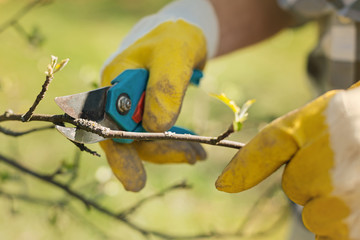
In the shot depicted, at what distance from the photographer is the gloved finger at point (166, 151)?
1.15 m

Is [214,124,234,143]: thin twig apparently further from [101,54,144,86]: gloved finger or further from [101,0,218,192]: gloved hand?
[101,54,144,86]: gloved finger

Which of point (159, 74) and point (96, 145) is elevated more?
point (159, 74)

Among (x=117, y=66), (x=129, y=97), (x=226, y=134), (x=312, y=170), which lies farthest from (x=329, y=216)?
(x=117, y=66)

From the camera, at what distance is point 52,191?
105 inches

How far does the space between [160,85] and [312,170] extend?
1.53ft

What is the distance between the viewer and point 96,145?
280 centimetres

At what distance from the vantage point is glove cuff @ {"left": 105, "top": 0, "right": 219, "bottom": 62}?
1.32m

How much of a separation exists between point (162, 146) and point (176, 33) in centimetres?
35

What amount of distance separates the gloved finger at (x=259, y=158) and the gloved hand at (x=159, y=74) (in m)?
0.28

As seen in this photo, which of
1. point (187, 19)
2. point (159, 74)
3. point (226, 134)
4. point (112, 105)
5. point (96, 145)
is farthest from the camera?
point (96, 145)

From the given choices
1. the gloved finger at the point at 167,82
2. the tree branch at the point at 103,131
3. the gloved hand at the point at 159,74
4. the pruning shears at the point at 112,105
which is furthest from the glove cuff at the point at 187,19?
the tree branch at the point at 103,131

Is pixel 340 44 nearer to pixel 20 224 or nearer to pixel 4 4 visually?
pixel 20 224

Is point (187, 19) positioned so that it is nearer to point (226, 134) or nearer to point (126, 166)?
point (126, 166)

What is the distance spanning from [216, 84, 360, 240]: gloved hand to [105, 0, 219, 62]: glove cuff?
2.10 feet
